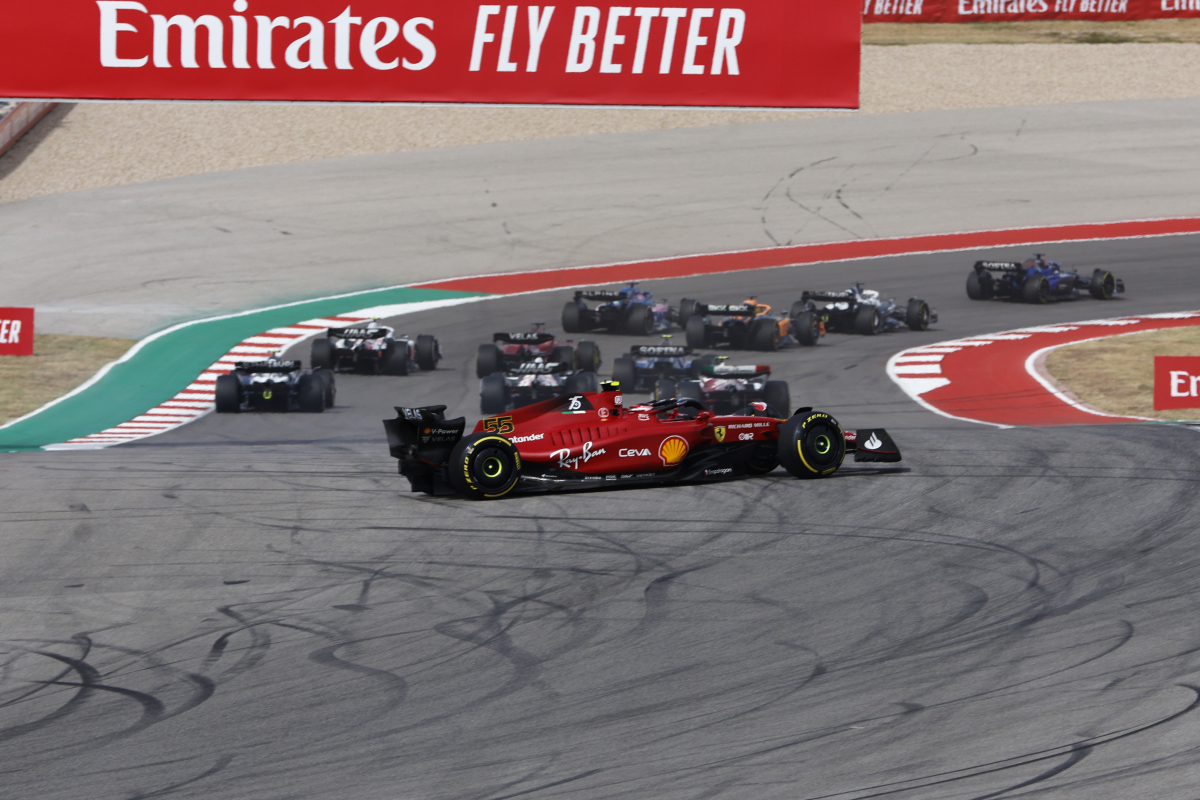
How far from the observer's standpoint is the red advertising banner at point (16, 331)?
2570 centimetres

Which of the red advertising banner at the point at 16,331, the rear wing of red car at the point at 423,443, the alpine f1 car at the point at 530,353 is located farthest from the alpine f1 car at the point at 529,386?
the red advertising banner at the point at 16,331

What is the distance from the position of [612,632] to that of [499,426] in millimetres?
4928

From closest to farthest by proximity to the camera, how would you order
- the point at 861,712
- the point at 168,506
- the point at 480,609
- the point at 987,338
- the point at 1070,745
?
1. the point at 1070,745
2. the point at 861,712
3. the point at 480,609
4. the point at 168,506
5. the point at 987,338

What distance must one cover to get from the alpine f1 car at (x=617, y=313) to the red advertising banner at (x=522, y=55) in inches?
361

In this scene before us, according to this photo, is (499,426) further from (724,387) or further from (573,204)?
(573,204)

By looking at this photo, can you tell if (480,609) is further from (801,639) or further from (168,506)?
(168,506)

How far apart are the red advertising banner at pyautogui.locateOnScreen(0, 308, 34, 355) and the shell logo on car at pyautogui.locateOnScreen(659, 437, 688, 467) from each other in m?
16.0

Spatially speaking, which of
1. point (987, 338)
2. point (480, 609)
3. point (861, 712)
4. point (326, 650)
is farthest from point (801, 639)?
point (987, 338)

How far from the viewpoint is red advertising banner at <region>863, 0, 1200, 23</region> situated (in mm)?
47094

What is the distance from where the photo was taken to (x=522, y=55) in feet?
58.6

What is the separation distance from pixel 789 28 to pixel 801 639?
36.0 feet

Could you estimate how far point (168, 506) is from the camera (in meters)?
13.2

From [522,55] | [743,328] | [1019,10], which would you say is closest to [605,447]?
[522,55]

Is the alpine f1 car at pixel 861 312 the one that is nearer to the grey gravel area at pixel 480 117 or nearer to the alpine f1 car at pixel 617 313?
the alpine f1 car at pixel 617 313
